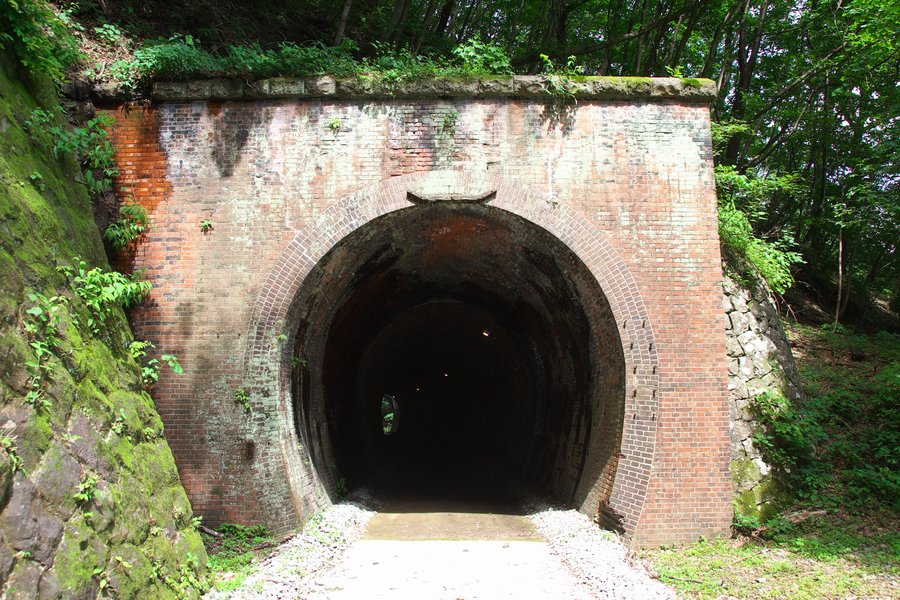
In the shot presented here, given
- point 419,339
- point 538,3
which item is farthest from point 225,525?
point 538,3

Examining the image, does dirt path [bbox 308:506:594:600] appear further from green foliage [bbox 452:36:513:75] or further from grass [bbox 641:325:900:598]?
green foliage [bbox 452:36:513:75]

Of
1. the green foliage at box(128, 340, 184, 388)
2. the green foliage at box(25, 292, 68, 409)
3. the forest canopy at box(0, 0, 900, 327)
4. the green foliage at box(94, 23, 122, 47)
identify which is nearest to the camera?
the green foliage at box(25, 292, 68, 409)

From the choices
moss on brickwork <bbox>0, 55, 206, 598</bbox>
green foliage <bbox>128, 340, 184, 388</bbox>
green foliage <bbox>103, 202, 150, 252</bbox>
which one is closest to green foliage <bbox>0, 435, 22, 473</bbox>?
moss on brickwork <bbox>0, 55, 206, 598</bbox>

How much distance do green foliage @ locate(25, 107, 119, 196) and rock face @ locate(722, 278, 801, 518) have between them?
8.67 meters

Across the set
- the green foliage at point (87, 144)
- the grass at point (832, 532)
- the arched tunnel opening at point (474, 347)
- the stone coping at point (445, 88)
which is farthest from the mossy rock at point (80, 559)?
the stone coping at point (445, 88)

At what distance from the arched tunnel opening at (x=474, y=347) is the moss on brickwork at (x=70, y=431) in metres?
2.66

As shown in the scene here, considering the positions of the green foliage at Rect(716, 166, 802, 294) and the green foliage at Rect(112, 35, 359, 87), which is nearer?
the green foliage at Rect(112, 35, 359, 87)

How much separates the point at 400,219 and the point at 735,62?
1688 cm

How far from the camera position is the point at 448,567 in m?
7.24

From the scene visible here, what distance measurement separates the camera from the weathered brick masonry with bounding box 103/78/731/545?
791 cm

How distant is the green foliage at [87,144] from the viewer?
6.58 meters

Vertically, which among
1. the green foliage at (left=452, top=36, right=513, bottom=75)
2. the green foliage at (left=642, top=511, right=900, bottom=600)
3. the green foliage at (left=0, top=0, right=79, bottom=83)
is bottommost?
the green foliage at (left=642, top=511, right=900, bottom=600)

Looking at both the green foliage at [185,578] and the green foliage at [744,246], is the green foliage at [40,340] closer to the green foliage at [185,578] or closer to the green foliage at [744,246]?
the green foliage at [185,578]

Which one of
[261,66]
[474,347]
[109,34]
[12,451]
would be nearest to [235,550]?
[12,451]
